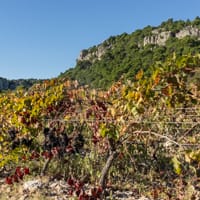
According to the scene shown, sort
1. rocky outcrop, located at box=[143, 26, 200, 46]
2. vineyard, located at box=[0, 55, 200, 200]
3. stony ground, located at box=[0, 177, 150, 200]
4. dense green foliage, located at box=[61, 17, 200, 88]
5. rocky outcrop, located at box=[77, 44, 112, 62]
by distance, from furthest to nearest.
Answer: rocky outcrop, located at box=[77, 44, 112, 62] < rocky outcrop, located at box=[143, 26, 200, 46] < dense green foliage, located at box=[61, 17, 200, 88] < stony ground, located at box=[0, 177, 150, 200] < vineyard, located at box=[0, 55, 200, 200]

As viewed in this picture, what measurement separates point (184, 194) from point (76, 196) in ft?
3.68

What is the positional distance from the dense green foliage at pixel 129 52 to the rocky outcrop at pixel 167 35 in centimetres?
51

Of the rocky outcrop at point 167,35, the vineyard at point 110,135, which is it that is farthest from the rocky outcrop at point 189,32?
the vineyard at point 110,135

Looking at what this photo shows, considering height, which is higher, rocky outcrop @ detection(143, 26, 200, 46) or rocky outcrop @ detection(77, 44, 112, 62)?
rocky outcrop @ detection(143, 26, 200, 46)

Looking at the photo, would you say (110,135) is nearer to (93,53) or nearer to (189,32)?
(189,32)

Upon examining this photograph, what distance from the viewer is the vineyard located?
166 inches

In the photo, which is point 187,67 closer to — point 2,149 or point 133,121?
point 133,121

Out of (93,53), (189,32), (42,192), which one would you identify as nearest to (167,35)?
(189,32)

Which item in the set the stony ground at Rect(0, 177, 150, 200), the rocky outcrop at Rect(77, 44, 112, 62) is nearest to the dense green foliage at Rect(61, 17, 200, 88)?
the rocky outcrop at Rect(77, 44, 112, 62)

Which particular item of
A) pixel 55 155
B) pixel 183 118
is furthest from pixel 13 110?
pixel 183 118

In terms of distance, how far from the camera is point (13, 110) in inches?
231

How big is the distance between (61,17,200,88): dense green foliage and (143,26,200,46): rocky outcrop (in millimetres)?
513

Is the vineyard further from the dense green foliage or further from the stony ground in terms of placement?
the dense green foliage

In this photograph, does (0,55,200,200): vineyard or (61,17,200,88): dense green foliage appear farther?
(61,17,200,88): dense green foliage
